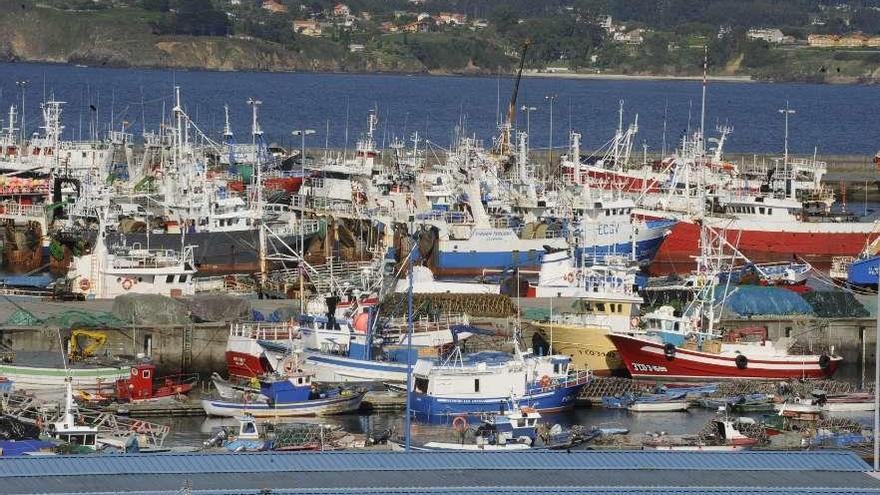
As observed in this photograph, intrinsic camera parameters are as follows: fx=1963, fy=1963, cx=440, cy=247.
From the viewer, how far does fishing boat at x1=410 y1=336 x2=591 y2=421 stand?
39.8 meters

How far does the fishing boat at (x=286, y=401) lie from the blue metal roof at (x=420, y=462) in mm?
11445

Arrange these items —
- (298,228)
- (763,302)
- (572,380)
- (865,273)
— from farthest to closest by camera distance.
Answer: (298,228)
(865,273)
(763,302)
(572,380)

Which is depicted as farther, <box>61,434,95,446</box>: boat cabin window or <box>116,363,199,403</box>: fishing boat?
<box>116,363,199,403</box>: fishing boat

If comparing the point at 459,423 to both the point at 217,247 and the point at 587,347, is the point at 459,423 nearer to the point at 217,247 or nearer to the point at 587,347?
the point at 587,347

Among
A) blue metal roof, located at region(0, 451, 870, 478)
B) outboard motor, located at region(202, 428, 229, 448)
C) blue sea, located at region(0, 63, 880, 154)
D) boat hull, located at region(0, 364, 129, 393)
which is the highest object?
blue sea, located at region(0, 63, 880, 154)

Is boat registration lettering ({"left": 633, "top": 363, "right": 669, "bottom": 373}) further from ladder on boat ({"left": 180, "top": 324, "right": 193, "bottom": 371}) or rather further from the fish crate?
ladder on boat ({"left": 180, "top": 324, "right": 193, "bottom": 371})

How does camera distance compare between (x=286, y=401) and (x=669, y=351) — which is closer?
(x=286, y=401)

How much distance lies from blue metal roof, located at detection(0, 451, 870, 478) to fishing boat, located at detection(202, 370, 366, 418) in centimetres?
1144

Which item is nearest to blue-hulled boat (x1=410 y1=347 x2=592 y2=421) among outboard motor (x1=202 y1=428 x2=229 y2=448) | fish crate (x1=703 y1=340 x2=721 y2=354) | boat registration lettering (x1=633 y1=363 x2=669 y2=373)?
boat registration lettering (x1=633 y1=363 x2=669 y2=373)

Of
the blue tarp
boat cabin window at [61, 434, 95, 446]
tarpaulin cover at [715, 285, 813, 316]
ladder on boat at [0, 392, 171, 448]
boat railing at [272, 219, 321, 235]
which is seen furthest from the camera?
boat railing at [272, 219, 321, 235]

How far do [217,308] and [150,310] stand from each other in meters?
1.86

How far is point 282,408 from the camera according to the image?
39781mm

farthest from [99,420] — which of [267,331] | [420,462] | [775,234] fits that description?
[775,234]

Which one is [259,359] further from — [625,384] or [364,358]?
[625,384]
